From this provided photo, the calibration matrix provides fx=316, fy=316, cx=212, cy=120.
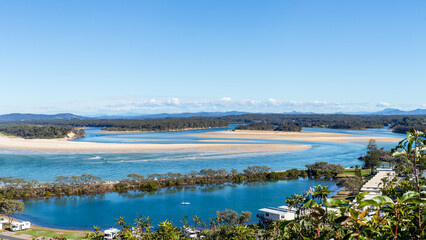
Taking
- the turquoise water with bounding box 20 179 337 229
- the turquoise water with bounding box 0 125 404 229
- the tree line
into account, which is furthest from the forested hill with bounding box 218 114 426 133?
the turquoise water with bounding box 20 179 337 229

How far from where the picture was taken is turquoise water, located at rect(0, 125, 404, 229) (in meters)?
21.9

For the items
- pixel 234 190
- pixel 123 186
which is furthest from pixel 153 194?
pixel 234 190

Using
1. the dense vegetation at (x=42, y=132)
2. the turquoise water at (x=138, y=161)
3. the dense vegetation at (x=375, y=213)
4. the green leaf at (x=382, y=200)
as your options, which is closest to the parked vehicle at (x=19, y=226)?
the turquoise water at (x=138, y=161)

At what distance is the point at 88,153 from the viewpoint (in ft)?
155

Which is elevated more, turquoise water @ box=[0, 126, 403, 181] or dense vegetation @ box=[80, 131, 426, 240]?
dense vegetation @ box=[80, 131, 426, 240]

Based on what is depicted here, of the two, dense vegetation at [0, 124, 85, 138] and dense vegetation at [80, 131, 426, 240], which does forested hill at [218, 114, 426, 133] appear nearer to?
dense vegetation at [0, 124, 85, 138]

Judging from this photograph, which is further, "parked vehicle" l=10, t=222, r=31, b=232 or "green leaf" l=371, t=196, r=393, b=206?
"parked vehicle" l=10, t=222, r=31, b=232

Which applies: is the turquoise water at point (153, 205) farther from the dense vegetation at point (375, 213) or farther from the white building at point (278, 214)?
the dense vegetation at point (375, 213)

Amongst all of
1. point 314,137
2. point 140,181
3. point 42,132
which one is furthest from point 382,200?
point 42,132

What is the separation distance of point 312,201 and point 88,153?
49.4 m

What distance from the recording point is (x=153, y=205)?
23906 millimetres

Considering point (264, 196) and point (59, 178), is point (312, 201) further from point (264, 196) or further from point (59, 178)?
point (59, 178)

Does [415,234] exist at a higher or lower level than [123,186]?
higher

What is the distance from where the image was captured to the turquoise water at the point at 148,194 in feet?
72.0
